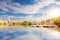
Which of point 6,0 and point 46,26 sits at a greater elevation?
point 6,0

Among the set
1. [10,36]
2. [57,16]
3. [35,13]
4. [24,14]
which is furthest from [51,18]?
[10,36]

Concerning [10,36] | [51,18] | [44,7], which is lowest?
[10,36]

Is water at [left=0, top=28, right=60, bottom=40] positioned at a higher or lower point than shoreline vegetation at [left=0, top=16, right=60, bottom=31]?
lower

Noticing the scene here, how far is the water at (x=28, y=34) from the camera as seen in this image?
2.23 meters

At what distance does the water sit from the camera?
223 cm

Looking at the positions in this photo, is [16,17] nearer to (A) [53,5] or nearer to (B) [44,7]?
(B) [44,7]

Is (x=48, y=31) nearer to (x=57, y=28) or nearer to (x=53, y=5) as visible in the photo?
(x=57, y=28)

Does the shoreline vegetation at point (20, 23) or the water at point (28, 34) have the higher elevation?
the shoreline vegetation at point (20, 23)

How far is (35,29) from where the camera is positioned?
226 centimetres

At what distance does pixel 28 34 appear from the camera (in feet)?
7.41

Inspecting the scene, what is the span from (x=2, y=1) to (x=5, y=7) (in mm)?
108

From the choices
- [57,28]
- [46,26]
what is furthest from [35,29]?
[57,28]

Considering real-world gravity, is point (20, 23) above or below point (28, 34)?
above

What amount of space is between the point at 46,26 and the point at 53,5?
0.36 m
